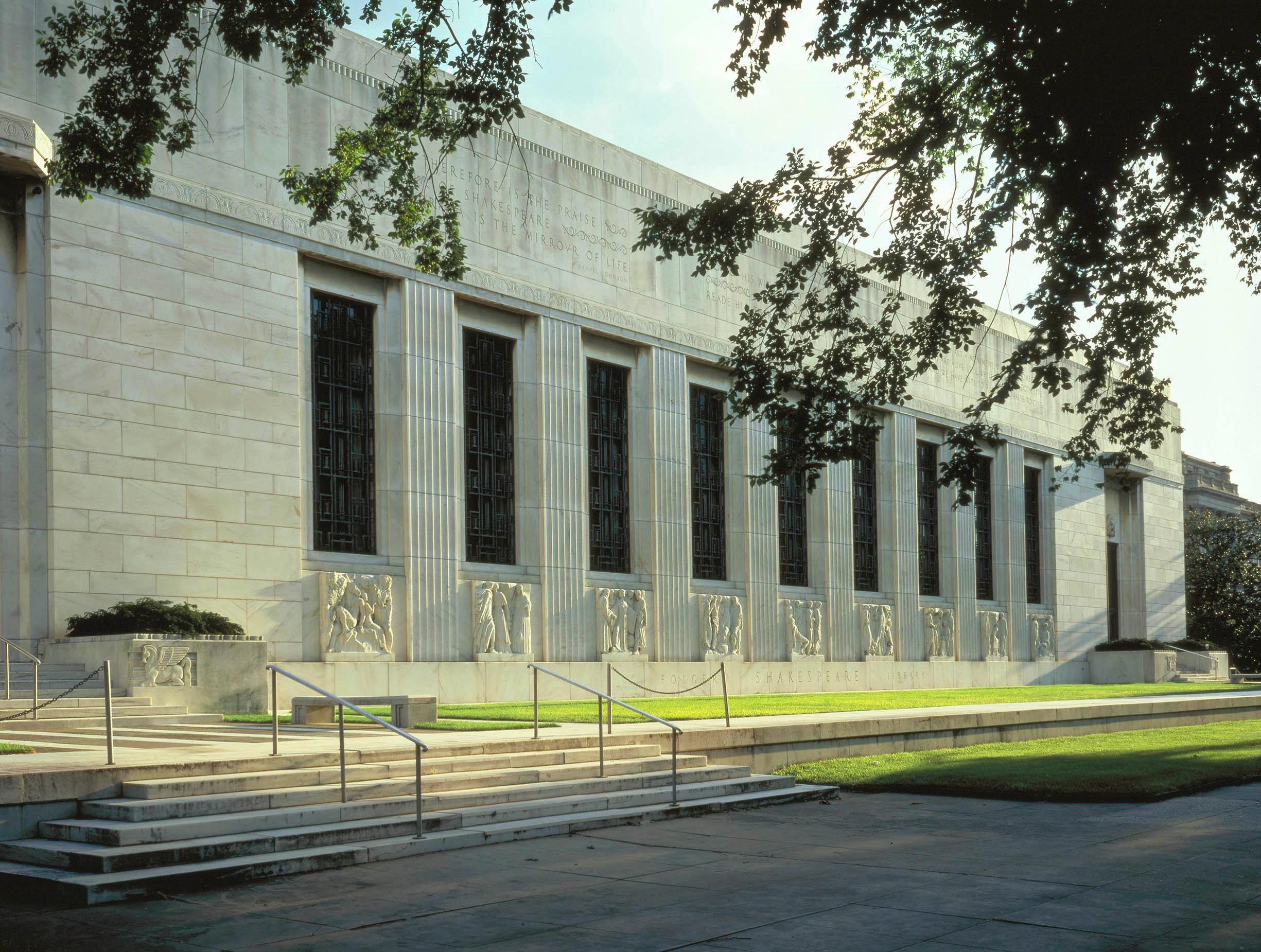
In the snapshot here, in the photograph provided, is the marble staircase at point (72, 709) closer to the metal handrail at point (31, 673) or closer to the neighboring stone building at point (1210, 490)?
the metal handrail at point (31, 673)

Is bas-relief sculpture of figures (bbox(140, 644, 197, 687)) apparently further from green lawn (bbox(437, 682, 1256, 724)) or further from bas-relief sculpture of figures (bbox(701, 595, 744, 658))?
bas-relief sculpture of figures (bbox(701, 595, 744, 658))

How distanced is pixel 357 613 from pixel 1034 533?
32992 mm

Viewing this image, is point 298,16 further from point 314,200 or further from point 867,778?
point 867,778

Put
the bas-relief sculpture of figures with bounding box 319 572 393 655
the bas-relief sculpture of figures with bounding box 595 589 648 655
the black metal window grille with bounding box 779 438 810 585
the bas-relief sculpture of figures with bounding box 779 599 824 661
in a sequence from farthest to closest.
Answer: the black metal window grille with bounding box 779 438 810 585 → the bas-relief sculpture of figures with bounding box 779 599 824 661 → the bas-relief sculpture of figures with bounding box 595 589 648 655 → the bas-relief sculpture of figures with bounding box 319 572 393 655

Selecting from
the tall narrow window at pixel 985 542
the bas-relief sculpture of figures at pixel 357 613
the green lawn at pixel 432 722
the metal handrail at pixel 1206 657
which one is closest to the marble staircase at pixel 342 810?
the green lawn at pixel 432 722

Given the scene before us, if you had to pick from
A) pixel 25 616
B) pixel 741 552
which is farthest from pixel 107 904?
pixel 741 552

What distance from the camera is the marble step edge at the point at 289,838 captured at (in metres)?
9.01

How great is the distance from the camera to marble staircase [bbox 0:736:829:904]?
9031 millimetres

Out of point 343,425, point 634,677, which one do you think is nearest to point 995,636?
point 634,677

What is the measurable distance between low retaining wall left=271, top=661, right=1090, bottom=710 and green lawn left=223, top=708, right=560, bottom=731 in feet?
11.9

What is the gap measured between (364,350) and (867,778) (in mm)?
14504

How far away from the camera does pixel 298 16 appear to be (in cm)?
1166

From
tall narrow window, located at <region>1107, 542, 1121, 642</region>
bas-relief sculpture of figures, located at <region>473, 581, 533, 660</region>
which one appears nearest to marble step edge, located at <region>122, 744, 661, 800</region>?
bas-relief sculpture of figures, located at <region>473, 581, 533, 660</region>

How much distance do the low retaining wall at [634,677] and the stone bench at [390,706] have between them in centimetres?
496
